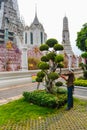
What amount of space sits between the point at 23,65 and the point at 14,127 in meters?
18.3

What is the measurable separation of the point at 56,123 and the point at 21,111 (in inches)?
68.9

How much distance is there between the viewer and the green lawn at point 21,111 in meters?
7.91

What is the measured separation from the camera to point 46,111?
8727mm

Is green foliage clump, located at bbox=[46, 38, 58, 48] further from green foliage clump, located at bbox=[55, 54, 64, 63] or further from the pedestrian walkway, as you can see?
the pedestrian walkway

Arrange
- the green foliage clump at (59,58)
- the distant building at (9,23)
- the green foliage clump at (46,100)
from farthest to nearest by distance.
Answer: the distant building at (9,23) → the green foliage clump at (59,58) → the green foliage clump at (46,100)

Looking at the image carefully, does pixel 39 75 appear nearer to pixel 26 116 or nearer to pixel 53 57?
pixel 53 57

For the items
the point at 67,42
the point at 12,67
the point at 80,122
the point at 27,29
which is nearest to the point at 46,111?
the point at 80,122

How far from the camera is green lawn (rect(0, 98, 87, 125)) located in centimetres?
791

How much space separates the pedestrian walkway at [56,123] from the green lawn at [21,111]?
304mm

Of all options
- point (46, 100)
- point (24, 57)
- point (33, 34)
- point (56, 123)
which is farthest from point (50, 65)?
point (33, 34)

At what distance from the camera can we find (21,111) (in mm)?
8656

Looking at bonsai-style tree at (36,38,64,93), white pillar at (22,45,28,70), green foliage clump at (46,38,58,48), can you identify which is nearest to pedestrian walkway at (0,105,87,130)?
bonsai-style tree at (36,38,64,93)

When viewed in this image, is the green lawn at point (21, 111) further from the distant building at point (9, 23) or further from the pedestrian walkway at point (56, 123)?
the distant building at point (9, 23)

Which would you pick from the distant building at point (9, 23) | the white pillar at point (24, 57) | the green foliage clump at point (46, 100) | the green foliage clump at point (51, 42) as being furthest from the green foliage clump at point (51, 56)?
the distant building at point (9, 23)
